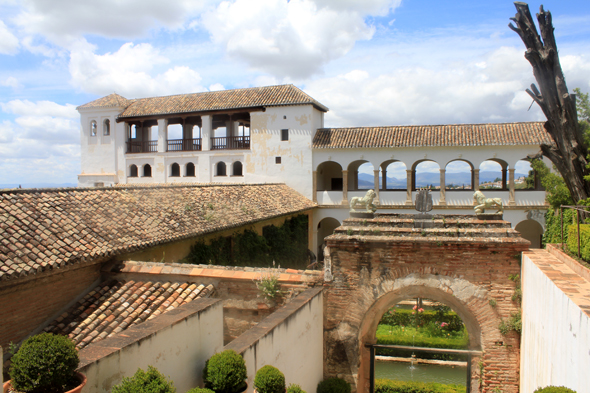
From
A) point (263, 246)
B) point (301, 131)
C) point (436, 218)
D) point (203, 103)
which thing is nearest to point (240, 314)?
point (436, 218)

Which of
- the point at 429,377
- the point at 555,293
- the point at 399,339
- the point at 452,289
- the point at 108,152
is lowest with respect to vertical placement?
the point at 429,377

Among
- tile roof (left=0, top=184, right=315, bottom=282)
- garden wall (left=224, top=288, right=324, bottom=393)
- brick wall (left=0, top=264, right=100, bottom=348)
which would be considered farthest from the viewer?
tile roof (left=0, top=184, right=315, bottom=282)

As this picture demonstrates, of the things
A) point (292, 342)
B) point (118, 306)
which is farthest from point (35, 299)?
point (292, 342)

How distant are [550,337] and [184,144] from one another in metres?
26.6

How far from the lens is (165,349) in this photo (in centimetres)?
493

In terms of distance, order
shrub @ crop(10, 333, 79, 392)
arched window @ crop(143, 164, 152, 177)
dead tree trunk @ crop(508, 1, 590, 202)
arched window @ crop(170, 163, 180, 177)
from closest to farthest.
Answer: shrub @ crop(10, 333, 79, 392)
dead tree trunk @ crop(508, 1, 590, 202)
arched window @ crop(170, 163, 180, 177)
arched window @ crop(143, 164, 152, 177)

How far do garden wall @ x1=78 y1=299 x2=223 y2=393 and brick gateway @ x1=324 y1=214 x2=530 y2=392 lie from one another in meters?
3.49

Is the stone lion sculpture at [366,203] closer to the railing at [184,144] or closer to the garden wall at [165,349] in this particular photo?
the garden wall at [165,349]

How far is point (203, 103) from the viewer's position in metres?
28.0

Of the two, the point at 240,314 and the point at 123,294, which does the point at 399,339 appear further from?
the point at 123,294

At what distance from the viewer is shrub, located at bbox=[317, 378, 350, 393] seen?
8.60 metres

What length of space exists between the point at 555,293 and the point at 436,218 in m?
4.49

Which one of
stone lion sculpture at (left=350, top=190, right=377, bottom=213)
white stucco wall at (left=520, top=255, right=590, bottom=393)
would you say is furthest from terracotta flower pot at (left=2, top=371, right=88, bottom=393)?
stone lion sculpture at (left=350, top=190, right=377, bottom=213)

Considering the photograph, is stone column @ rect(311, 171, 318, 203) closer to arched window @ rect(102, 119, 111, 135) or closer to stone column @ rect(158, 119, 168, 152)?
stone column @ rect(158, 119, 168, 152)
